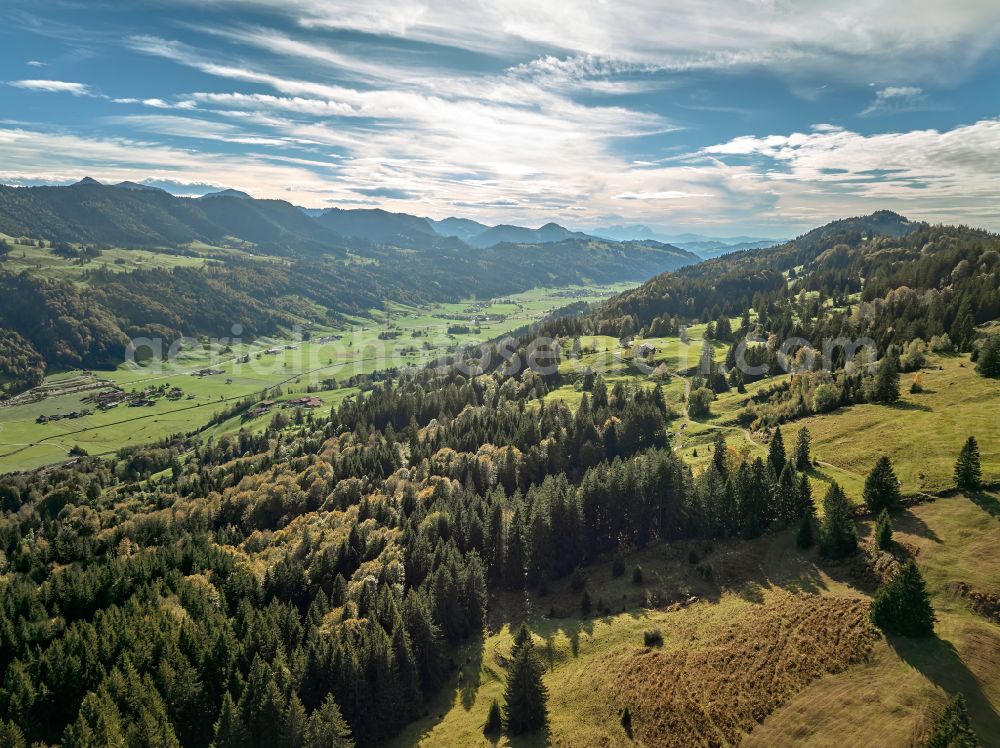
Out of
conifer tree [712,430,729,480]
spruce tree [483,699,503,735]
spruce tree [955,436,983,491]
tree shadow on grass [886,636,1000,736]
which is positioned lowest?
spruce tree [483,699,503,735]

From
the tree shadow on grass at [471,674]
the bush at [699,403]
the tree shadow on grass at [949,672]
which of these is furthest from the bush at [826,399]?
the tree shadow on grass at [471,674]

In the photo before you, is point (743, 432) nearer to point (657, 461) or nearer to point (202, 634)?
point (657, 461)

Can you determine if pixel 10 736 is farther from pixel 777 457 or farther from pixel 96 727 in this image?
pixel 777 457

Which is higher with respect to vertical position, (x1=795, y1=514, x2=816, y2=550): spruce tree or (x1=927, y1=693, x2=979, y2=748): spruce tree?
(x1=927, y1=693, x2=979, y2=748): spruce tree

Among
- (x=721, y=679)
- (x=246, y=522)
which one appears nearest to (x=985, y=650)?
(x=721, y=679)

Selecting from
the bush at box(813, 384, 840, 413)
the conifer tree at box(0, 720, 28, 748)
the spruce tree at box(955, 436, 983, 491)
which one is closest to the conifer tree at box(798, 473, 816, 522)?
the spruce tree at box(955, 436, 983, 491)

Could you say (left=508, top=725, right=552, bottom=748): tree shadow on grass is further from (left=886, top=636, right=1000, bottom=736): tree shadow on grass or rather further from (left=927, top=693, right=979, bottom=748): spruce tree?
(left=886, top=636, right=1000, bottom=736): tree shadow on grass

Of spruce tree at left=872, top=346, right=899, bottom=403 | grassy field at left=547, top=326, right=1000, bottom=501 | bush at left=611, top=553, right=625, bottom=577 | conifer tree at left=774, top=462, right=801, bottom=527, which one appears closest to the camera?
grassy field at left=547, top=326, right=1000, bottom=501

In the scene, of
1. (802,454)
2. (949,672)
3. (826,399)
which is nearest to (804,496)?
(802,454)
